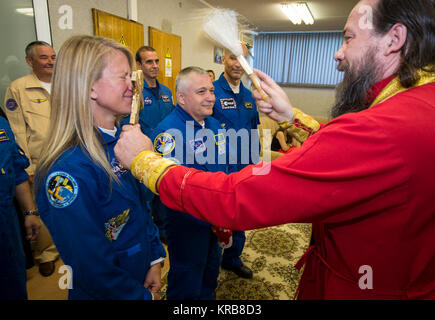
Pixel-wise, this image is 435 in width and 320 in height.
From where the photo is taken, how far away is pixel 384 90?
89cm

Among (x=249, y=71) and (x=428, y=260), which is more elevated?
(x=249, y=71)

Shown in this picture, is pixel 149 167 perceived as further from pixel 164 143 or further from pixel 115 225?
pixel 164 143

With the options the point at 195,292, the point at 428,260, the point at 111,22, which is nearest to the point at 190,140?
the point at 195,292

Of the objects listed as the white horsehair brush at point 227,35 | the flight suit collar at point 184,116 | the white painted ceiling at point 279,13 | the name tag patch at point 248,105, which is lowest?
the flight suit collar at point 184,116

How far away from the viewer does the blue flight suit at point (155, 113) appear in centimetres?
326

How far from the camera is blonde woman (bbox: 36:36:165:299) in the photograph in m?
0.96

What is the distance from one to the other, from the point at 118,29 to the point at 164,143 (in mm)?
2571

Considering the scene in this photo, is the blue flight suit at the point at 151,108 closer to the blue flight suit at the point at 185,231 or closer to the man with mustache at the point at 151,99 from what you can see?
the man with mustache at the point at 151,99

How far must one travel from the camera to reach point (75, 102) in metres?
1.11

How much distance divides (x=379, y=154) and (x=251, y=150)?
8.08 feet

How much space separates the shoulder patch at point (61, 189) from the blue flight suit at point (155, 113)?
223 centimetres

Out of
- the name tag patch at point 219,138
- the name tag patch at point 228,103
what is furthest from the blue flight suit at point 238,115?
the name tag patch at point 219,138

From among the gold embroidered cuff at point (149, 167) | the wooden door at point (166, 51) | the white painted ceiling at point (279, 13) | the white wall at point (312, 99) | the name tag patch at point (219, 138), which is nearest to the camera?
the gold embroidered cuff at point (149, 167)

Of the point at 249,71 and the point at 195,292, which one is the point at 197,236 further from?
the point at 249,71
